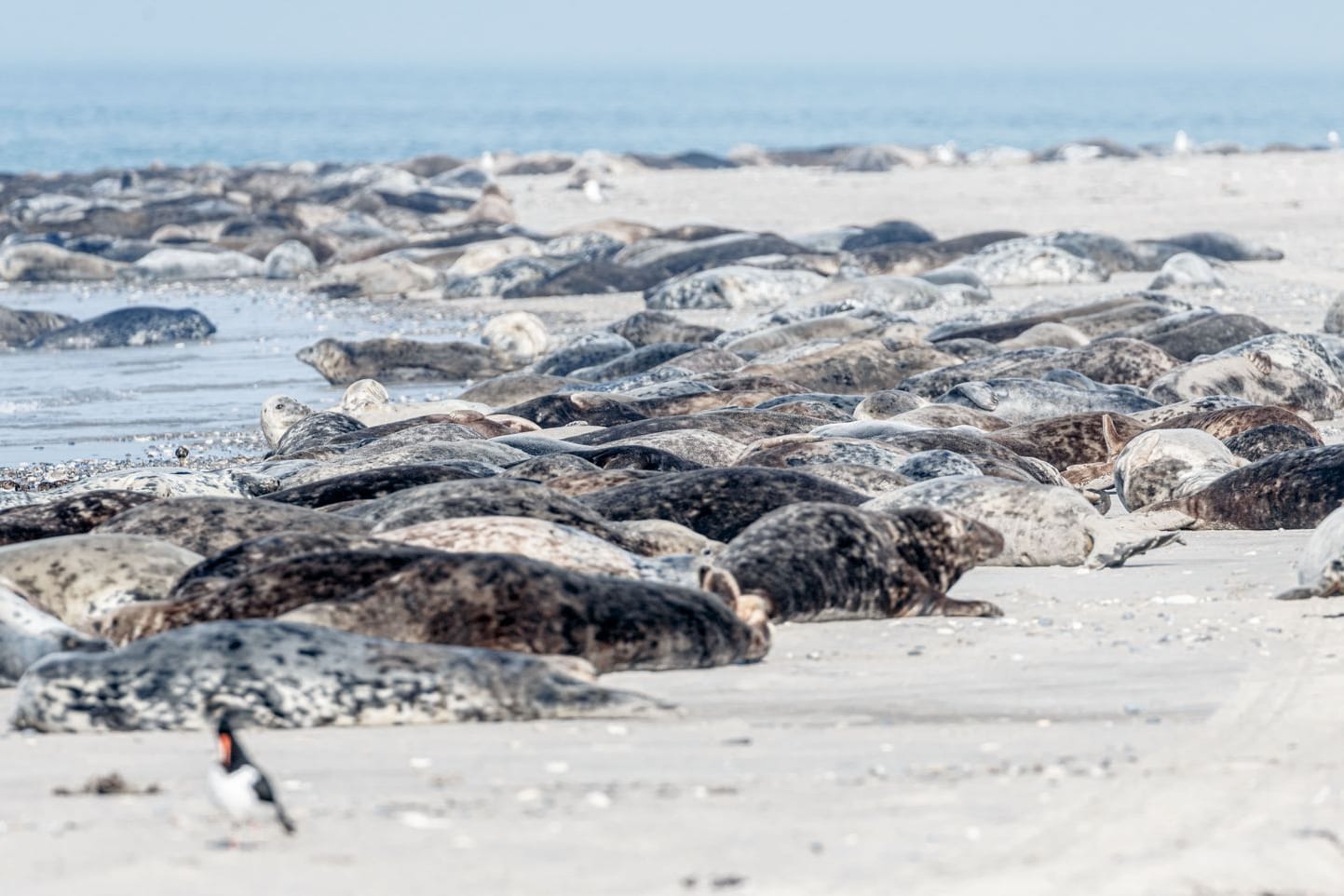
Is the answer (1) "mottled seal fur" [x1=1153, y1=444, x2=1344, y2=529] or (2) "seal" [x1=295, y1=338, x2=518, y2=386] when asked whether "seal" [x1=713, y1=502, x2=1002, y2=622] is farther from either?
(2) "seal" [x1=295, y1=338, x2=518, y2=386]

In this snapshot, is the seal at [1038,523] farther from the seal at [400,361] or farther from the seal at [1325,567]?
the seal at [400,361]

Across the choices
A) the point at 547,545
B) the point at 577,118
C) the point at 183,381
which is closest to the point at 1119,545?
the point at 547,545

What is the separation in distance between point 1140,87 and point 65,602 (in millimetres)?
164268

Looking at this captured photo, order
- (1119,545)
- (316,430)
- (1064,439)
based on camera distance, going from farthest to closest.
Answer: (316,430)
(1064,439)
(1119,545)

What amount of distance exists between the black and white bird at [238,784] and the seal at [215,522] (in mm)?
2725

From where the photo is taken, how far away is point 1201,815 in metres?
3.27

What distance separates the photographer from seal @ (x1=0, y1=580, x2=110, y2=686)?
15.7ft

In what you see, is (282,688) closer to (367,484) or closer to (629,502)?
(629,502)

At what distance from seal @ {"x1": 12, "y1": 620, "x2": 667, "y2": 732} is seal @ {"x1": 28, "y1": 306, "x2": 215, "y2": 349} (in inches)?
476

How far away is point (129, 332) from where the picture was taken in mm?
16031

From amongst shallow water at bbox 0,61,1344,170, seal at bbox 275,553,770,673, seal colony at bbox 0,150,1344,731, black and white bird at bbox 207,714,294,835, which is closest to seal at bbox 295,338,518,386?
seal colony at bbox 0,150,1344,731

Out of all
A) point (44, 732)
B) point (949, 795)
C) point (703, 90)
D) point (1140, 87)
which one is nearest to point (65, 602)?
point (44, 732)

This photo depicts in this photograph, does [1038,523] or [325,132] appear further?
[325,132]

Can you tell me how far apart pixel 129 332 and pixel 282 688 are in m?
12.5
